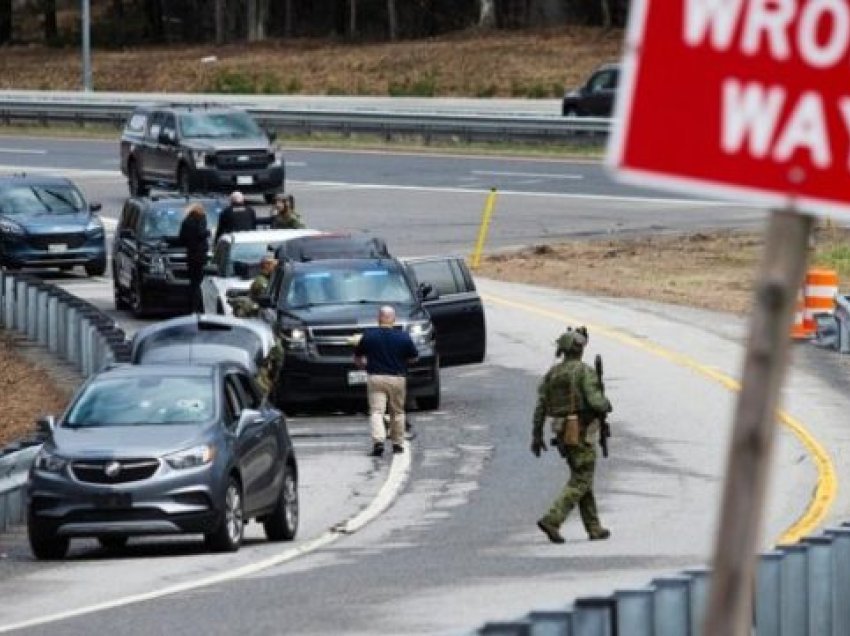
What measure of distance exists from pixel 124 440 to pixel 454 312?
37.6 feet

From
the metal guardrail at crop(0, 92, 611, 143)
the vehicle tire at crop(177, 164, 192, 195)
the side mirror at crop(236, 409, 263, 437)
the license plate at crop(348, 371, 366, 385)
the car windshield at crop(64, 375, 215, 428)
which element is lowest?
the metal guardrail at crop(0, 92, 611, 143)

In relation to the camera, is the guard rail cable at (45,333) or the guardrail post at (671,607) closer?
the guardrail post at (671,607)

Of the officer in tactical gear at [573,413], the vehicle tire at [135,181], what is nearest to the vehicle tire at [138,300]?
the vehicle tire at [135,181]

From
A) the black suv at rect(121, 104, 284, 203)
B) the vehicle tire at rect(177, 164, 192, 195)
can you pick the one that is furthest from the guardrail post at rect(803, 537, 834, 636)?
the vehicle tire at rect(177, 164, 192, 195)

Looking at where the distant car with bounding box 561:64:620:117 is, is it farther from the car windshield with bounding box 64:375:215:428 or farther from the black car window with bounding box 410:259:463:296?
the car windshield with bounding box 64:375:215:428

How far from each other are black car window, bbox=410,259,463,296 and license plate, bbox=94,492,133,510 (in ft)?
39.4

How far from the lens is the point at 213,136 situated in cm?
5156

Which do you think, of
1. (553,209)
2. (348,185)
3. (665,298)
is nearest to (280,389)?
(665,298)

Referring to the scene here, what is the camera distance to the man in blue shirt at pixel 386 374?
1019 inches

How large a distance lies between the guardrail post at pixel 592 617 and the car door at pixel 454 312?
20041 mm

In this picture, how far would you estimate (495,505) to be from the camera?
22672 mm

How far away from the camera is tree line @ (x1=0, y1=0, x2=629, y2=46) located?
9088 centimetres

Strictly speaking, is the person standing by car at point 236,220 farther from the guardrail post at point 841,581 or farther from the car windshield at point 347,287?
the guardrail post at point 841,581

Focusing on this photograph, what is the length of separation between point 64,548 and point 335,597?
3596 mm
